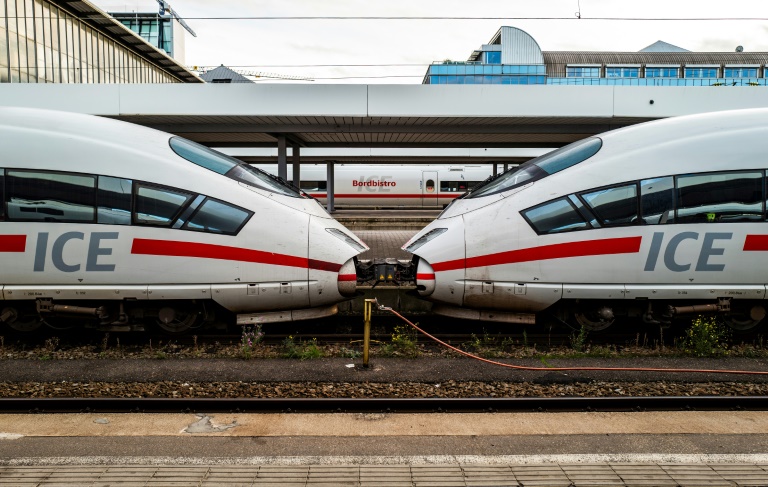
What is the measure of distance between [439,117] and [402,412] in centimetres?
815

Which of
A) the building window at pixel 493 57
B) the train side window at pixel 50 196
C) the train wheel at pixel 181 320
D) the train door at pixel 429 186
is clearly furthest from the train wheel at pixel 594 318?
the building window at pixel 493 57

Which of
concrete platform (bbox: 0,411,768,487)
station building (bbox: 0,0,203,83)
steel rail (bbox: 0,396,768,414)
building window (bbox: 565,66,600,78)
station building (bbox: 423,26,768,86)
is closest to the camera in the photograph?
concrete platform (bbox: 0,411,768,487)

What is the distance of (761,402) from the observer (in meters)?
5.91

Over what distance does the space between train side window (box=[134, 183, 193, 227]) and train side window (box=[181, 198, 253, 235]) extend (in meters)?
0.24

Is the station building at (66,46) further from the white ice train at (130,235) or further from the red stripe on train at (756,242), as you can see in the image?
the red stripe on train at (756,242)

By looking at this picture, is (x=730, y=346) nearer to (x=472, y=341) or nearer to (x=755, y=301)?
(x=755, y=301)

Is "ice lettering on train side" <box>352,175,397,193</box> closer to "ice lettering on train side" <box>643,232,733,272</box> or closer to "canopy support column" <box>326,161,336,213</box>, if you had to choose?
"canopy support column" <box>326,161,336,213</box>

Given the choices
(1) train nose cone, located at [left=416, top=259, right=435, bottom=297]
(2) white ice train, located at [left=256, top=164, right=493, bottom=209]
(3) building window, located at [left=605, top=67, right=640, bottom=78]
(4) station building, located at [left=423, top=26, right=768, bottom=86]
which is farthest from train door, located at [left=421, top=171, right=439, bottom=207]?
(3) building window, located at [left=605, top=67, right=640, bottom=78]

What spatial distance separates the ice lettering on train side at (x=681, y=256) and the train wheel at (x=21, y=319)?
28.0 ft

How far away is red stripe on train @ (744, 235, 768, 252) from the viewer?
7707 millimetres

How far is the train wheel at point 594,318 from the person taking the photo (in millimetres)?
8148

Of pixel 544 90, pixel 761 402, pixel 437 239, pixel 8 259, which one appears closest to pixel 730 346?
pixel 761 402

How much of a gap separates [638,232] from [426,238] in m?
2.94

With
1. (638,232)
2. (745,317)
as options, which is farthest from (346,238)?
(745,317)
